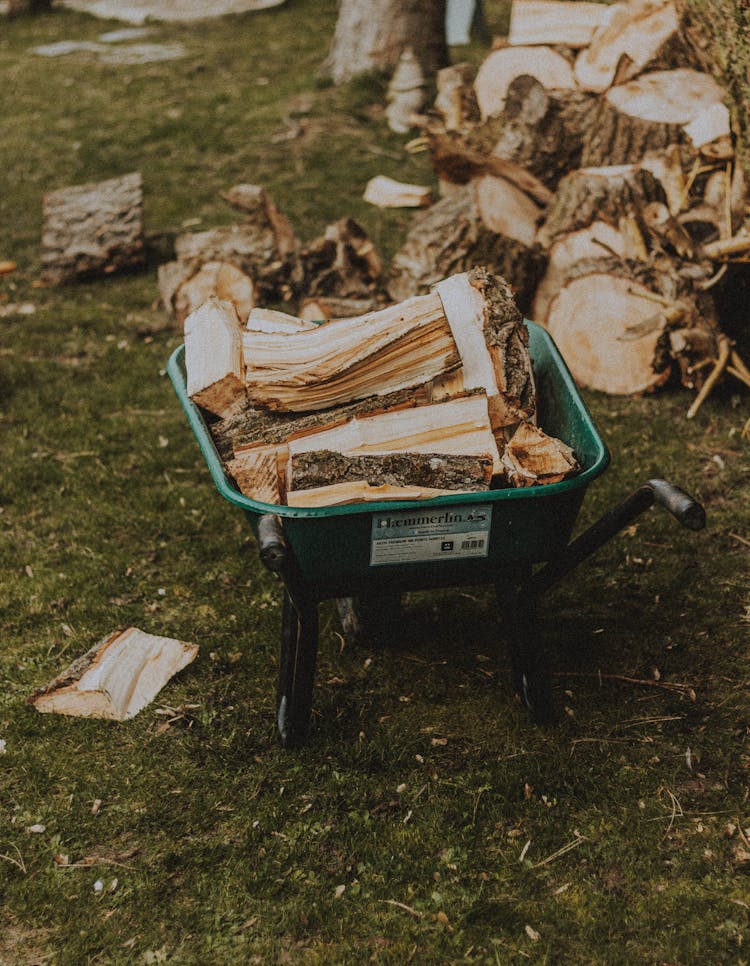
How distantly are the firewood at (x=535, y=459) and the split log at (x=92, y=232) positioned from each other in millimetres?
4272

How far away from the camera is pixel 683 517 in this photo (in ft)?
6.94

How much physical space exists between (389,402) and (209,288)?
124 inches

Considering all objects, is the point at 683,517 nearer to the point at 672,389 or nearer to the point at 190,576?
the point at 190,576

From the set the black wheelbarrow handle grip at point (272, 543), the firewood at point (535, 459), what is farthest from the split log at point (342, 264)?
the black wheelbarrow handle grip at point (272, 543)

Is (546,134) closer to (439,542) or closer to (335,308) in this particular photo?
(335,308)

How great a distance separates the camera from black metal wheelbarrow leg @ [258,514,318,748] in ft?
7.95

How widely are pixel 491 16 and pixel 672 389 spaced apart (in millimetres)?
7675

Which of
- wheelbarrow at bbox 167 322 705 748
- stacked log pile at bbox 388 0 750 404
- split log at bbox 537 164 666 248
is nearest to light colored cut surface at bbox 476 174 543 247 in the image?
stacked log pile at bbox 388 0 750 404

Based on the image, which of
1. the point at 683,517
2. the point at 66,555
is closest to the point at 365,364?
the point at 683,517

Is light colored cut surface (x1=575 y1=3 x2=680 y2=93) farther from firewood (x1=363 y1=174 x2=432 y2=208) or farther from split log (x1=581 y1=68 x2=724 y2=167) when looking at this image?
firewood (x1=363 y1=174 x2=432 y2=208)

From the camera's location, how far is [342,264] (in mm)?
5391

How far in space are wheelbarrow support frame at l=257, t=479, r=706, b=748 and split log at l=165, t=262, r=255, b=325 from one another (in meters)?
3.12

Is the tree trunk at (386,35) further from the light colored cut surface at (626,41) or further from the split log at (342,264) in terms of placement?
the split log at (342,264)

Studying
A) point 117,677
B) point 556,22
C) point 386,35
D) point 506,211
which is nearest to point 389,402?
point 117,677
